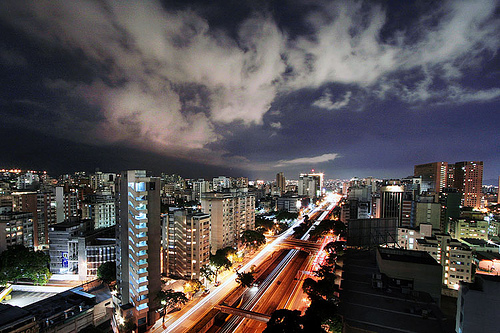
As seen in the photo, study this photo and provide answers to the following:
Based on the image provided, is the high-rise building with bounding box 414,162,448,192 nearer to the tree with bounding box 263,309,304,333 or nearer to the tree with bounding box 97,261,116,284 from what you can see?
the tree with bounding box 263,309,304,333

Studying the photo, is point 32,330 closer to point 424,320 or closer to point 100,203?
point 424,320

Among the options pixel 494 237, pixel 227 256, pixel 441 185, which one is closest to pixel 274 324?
pixel 227 256

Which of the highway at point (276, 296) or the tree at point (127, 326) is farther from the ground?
the tree at point (127, 326)

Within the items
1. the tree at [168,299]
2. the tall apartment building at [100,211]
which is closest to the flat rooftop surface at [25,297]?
the tree at [168,299]

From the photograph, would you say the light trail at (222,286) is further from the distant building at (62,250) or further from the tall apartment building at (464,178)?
the tall apartment building at (464,178)

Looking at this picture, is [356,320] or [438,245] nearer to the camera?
[356,320]

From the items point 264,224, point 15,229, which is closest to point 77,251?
point 15,229

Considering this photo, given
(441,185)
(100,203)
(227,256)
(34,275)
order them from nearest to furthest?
(34,275)
(227,256)
(100,203)
(441,185)
